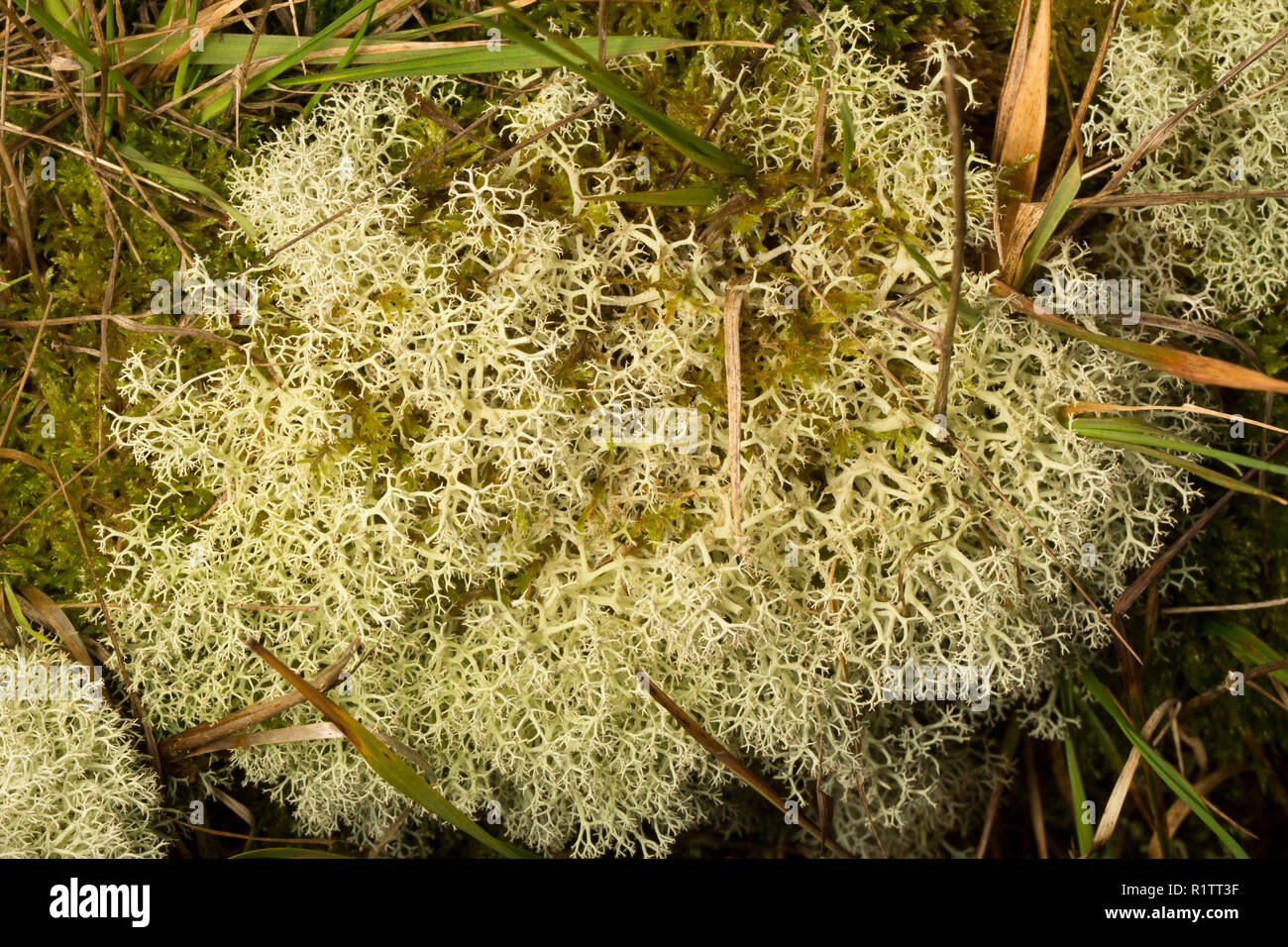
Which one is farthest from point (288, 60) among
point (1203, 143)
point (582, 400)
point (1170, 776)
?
point (1170, 776)

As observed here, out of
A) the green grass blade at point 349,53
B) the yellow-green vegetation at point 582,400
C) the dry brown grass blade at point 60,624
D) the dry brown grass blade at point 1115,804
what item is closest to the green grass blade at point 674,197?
the yellow-green vegetation at point 582,400

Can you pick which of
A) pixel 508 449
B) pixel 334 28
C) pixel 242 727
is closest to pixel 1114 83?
pixel 508 449

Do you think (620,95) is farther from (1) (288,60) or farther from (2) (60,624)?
(2) (60,624)

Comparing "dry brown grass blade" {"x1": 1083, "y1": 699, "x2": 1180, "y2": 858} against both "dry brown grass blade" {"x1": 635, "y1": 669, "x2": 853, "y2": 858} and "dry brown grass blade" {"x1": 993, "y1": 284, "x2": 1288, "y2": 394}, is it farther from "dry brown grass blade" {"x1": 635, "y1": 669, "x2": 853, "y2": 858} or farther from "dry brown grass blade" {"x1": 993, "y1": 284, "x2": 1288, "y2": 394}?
"dry brown grass blade" {"x1": 993, "y1": 284, "x2": 1288, "y2": 394}

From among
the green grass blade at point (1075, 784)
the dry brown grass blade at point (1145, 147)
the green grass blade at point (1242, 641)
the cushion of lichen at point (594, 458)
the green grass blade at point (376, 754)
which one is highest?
the dry brown grass blade at point (1145, 147)

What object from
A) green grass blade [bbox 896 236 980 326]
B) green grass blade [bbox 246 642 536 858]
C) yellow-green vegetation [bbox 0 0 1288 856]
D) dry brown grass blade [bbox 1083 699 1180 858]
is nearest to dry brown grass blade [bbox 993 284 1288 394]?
yellow-green vegetation [bbox 0 0 1288 856]

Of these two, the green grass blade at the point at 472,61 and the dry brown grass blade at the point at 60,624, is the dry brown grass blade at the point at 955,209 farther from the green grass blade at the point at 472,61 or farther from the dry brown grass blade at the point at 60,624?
the dry brown grass blade at the point at 60,624
